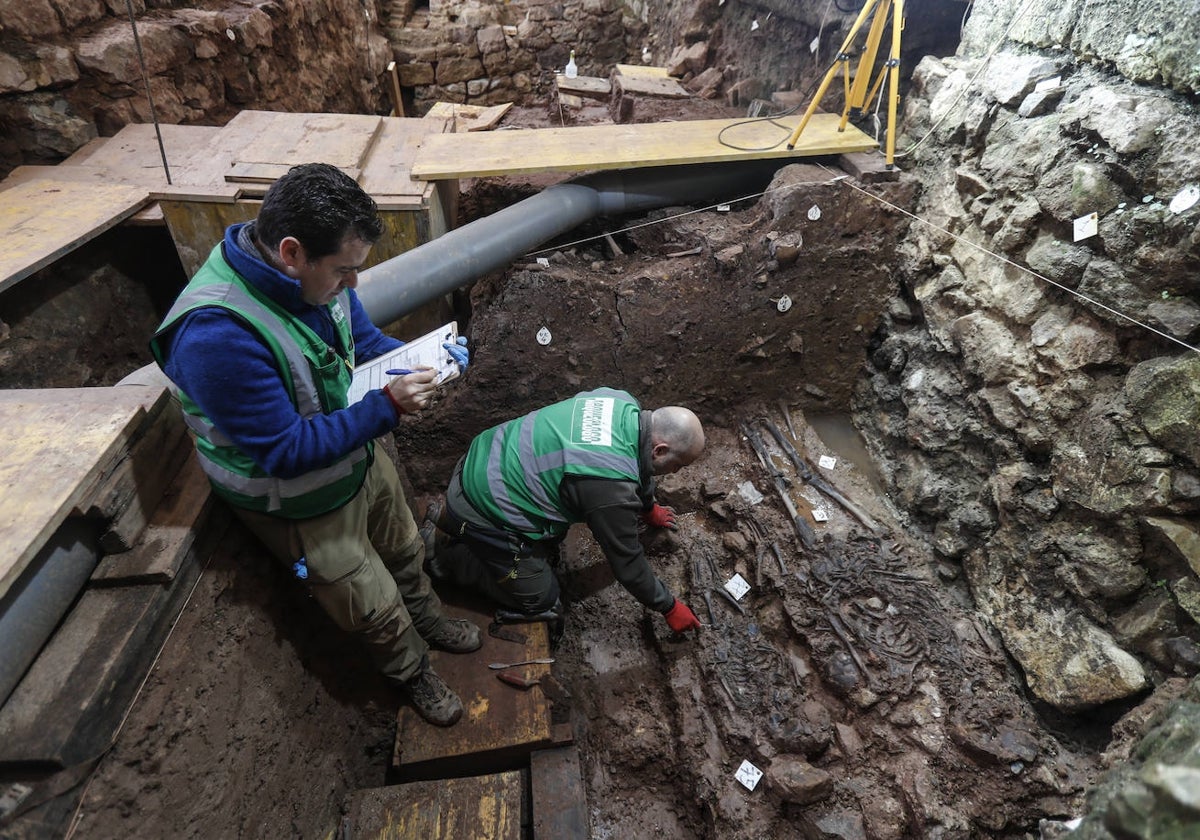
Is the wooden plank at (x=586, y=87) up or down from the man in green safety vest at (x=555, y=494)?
up

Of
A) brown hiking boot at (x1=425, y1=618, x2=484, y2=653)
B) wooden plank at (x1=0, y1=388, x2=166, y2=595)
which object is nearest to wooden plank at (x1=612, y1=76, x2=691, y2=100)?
brown hiking boot at (x1=425, y1=618, x2=484, y2=653)

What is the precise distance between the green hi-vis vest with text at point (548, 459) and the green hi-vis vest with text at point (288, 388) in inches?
33.1

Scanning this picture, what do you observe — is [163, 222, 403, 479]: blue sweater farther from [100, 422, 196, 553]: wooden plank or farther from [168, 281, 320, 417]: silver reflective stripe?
[100, 422, 196, 553]: wooden plank

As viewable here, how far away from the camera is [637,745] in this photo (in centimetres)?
304

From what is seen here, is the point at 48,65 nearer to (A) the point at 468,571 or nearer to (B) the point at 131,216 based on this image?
(B) the point at 131,216

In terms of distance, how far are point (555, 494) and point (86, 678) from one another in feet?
5.90

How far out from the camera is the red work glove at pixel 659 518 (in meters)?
3.77

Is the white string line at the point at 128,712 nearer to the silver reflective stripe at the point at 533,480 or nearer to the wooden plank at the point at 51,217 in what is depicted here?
the silver reflective stripe at the point at 533,480

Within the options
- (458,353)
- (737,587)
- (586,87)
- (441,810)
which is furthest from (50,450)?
(586,87)

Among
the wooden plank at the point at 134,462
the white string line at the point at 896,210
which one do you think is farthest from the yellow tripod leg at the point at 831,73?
the wooden plank at the point at 134,462

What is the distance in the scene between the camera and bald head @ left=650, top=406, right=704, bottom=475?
2.84 metres

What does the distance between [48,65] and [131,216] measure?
154 cm

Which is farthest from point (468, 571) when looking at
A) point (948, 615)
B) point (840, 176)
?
point (840, 176)

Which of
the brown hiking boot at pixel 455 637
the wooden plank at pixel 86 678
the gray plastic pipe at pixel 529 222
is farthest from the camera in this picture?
the gray plastic pipe at pixel 529 222
